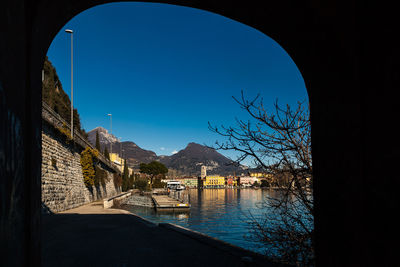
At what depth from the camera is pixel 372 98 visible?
2064mm

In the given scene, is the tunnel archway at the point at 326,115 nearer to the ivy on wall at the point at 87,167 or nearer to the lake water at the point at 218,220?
the lake water at the point at 218,220

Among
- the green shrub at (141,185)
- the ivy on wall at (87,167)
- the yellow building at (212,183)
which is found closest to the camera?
the ivy on wall at (87,167)

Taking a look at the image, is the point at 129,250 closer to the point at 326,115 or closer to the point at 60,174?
the point at 326,115

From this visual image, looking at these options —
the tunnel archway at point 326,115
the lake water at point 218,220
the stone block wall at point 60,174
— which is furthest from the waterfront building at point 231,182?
the tunnel archway at point 326,115

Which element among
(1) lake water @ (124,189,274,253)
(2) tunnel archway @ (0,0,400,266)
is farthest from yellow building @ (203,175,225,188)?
(2) tunnel archway @ (0,0,400,266)

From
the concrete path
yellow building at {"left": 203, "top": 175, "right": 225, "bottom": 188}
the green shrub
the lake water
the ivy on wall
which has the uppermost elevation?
the ivy on wall

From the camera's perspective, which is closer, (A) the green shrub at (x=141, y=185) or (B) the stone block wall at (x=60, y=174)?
(B) the stone block wall at (x=60, y=174)

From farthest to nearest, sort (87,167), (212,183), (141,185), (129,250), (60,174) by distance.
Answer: (212,183) < (141,185) < (87,167) < (60,174) < (129,250)

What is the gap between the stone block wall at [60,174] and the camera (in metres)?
13.2

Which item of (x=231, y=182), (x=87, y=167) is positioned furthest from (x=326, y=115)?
(x=231, y=182)

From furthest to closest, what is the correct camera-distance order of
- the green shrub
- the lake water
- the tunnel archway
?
the green shrub < the lake water < the tunnel archway

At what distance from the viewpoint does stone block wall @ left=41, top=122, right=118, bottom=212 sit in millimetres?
13211

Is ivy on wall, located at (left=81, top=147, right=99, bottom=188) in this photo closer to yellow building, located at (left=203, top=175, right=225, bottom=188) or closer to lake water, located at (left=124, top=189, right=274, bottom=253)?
lake water, located at (left=124, top=189, right=274, bottom=253)

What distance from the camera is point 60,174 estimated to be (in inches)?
602
